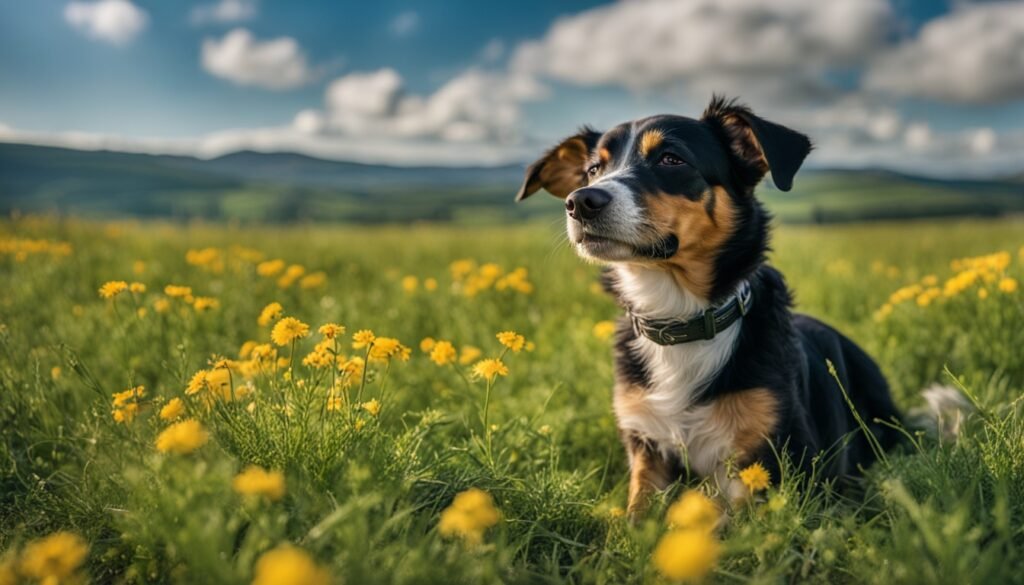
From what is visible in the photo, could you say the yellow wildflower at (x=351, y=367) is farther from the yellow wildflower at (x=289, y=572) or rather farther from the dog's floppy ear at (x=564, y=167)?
the dog's floppy ear at (x=564, y=167)

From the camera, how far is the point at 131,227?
39.0 ft

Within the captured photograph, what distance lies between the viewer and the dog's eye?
10.6 ft

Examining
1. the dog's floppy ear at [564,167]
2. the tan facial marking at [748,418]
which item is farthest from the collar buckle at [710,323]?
the dog's floppy ear at [564,167]

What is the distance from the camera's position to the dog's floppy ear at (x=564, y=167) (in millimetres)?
3754

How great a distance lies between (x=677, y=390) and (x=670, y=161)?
3.34 feet

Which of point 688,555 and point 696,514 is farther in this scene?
point 696,514

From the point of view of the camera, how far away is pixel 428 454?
8.86 feet

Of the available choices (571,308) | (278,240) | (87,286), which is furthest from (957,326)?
(278,240)

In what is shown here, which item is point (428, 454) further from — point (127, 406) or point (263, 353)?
point (127, 406)

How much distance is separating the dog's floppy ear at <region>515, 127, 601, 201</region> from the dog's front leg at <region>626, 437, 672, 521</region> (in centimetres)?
140

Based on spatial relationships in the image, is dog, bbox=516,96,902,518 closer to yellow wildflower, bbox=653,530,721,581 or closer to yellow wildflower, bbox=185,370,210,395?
yellow wildflower, bbox=653,530,721,581

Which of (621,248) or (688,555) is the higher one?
(621,248)

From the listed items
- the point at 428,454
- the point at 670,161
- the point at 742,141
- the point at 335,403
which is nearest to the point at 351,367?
the point at 335,403

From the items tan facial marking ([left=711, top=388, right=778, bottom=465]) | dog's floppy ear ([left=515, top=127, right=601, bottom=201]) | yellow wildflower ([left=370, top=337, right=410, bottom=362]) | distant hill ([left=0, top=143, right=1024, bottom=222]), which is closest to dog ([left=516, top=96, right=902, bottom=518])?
tan facial marking ([left=711, top=388, right=778, bottom=465])
